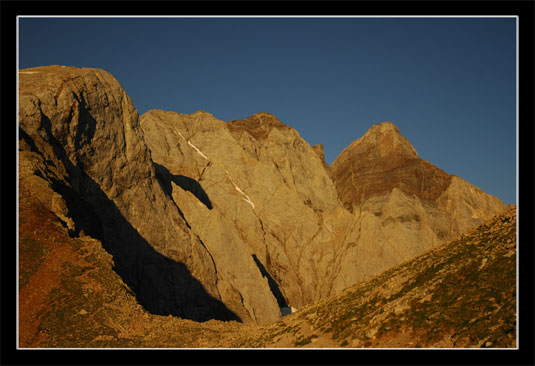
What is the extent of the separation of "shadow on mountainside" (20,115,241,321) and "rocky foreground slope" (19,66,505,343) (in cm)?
15

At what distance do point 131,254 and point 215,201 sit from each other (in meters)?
34.0

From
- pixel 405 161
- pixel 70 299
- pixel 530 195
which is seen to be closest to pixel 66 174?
pixel 70 299

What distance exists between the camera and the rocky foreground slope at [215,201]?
41.2 metres

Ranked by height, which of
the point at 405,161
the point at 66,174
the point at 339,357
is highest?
the point at 405,161

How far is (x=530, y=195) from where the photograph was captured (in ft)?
57.6

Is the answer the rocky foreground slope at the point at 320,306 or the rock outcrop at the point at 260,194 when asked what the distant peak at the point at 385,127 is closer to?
the rock outcrop at the point at 260,194

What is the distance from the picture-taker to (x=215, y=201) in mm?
79750

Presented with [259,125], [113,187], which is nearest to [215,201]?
[259,125]

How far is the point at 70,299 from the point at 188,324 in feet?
23.7

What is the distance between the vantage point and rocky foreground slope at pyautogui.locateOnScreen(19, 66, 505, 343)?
135 ft

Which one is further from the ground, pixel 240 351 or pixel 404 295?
pixel 404 295

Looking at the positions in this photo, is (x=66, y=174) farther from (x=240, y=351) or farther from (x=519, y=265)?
(x=519, y=265)

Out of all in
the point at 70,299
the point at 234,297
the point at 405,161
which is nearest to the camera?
the point at 70,299

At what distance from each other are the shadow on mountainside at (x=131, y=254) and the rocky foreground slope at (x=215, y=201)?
15 cm
